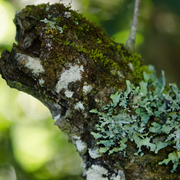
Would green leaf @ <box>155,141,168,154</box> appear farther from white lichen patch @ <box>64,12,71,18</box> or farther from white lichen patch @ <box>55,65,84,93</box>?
white lichen patch @ <box>64,12,71,18</box>

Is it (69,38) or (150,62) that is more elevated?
(150,62)

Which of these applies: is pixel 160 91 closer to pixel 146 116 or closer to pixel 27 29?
pixel 146 116

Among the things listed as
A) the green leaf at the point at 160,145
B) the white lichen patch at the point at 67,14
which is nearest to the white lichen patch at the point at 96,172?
the green leaf at the point at 160,145

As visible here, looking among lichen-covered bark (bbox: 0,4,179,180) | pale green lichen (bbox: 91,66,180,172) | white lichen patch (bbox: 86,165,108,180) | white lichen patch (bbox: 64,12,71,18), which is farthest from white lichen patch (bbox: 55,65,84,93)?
white lichen patch (bbox: 86,165,108,180)

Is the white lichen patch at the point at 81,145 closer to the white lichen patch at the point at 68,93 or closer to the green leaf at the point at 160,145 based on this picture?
the white lichen patch at the point at 68,93

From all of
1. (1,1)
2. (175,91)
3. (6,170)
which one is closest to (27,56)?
(175,91)

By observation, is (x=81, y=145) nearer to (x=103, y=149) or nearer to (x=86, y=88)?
(x=103, y=149)

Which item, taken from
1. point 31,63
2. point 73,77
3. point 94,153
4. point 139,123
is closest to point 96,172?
point 94,153
